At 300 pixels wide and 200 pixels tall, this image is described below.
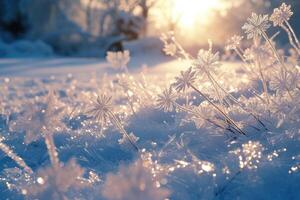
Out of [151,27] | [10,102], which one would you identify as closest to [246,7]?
[151,27]

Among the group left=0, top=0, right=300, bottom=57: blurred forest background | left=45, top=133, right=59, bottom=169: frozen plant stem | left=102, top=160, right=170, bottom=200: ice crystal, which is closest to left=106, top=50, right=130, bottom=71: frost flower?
left=45, top=133, right=59, bottom=169: frozen plant stem

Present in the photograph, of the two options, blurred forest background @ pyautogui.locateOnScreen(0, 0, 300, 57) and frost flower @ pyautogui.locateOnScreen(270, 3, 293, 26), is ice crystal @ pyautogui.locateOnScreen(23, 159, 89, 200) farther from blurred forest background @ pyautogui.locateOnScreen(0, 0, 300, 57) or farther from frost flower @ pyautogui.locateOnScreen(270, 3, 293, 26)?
blurred forest background @ pyautogui.locateOnScreen(0, 0, 300, 57)

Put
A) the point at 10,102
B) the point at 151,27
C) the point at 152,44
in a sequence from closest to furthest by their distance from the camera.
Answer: the point at 10,102 < the point at 152,44 < the point at 151,27

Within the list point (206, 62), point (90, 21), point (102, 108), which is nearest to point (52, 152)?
point (102, 108)

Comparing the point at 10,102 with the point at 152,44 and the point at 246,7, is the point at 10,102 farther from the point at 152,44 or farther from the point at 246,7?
the point at 246,7

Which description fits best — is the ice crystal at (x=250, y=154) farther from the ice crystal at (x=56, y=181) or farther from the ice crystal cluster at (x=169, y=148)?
the ice crystal at (x=56, y=181)

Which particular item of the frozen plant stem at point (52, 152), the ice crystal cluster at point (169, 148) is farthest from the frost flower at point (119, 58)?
the frozen plant stem at point (52, 152)

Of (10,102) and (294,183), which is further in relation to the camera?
(10,102)

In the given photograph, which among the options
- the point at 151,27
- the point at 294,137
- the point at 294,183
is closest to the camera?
the point at 294,183
